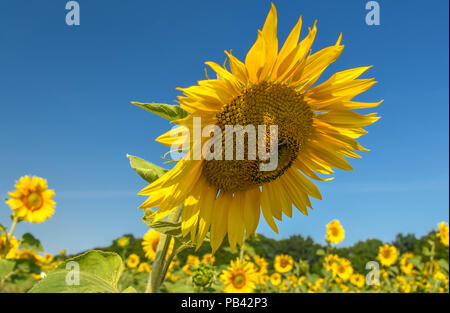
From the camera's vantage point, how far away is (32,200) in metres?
5.94

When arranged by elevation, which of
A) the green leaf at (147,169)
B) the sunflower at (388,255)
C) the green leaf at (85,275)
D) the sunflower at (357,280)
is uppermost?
the green leaf at (147,169)

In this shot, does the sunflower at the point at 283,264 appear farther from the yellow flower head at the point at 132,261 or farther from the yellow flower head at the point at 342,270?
the yellow flower head at the point at 132,261

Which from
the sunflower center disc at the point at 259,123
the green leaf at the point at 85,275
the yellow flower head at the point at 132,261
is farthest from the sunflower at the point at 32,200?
the sunflower center disc at the point at 259,123

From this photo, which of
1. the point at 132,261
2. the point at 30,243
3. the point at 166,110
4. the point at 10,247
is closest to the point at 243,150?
the point at 166,110

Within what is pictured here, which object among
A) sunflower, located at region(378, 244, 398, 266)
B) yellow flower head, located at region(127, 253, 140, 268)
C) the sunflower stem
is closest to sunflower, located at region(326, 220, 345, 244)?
sunflower, located at region(378, 244, 398, 266)

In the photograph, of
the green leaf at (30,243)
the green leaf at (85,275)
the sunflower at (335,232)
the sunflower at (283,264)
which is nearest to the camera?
the green leaf at (85,275)

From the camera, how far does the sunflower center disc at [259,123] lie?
1.58 meters

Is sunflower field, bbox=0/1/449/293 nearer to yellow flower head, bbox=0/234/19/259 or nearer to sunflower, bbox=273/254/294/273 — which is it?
yellow flower head, bbox=0/234/19/259

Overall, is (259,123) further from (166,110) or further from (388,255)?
(388,255)

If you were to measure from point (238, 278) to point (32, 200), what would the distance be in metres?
3.70

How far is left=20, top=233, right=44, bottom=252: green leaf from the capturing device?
570 cm

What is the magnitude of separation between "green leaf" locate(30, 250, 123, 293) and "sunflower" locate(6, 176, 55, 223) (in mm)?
4866

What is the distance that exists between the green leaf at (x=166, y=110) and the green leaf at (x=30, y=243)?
5414 millimetres

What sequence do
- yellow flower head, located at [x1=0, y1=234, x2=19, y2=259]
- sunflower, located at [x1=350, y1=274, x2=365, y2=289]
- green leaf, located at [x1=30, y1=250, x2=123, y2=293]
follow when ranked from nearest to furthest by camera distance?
green leaf, located at [x1=30, y1=250, x2=123, y2=293]
yellow flower head, located at [x1=0, y1=234, x2=19, y2=259]
sunflower, located at [x1=350, y1=274, x2=365, y2=289]
